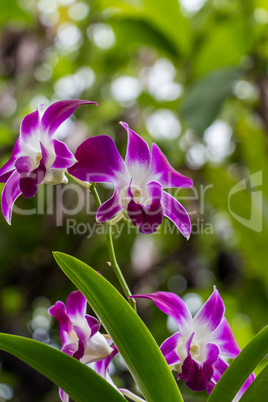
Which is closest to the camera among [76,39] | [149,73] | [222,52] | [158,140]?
[222,52]

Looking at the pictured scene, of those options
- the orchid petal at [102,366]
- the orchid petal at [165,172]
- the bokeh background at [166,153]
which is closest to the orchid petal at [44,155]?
the orchid petal at [165,172]

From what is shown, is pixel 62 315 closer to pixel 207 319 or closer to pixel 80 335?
pixel 80 335

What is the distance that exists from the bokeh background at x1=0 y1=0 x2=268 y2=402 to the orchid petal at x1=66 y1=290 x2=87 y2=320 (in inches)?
28.4

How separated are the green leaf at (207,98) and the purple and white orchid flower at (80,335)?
882 millimetres

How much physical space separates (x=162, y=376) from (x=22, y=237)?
4.13 feet

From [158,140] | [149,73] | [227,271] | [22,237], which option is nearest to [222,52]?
[158,140]

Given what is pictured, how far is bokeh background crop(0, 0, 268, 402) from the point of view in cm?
140

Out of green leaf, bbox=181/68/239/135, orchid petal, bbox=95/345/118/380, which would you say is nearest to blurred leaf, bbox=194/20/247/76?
green leaf, bbox=181/68/239/135

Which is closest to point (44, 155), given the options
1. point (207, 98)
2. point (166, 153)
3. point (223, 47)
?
point (207, 98)

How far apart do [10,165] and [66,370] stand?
21 centimetres

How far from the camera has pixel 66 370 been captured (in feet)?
1.43

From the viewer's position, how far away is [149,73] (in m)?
2.14

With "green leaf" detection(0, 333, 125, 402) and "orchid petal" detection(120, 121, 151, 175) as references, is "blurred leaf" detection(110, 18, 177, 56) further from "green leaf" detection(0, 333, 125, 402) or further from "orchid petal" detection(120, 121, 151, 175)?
"green leaf" detection(0, 333, 125, 402)

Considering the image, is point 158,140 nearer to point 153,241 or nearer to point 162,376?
point 153,241
